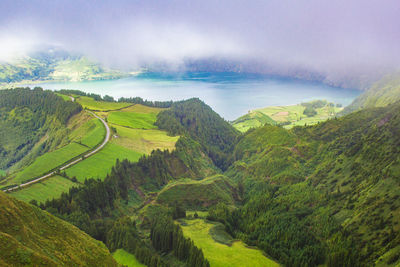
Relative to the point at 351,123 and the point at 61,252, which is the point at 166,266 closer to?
the point at 61,252

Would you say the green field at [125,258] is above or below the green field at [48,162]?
below

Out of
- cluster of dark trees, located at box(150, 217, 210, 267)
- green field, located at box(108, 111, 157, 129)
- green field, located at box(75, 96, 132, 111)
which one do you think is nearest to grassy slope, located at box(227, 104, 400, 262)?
cluster of dark trees, located at box(150, 217, 210, 267)

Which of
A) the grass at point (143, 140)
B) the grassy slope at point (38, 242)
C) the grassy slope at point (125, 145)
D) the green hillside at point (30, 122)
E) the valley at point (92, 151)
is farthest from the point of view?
the green hillside at point (30, 122)

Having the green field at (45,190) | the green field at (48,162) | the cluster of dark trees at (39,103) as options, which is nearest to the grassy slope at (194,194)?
the green field at (45,190)

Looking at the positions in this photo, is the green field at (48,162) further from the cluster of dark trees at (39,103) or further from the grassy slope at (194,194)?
the cluster of dark trees at (39,103)

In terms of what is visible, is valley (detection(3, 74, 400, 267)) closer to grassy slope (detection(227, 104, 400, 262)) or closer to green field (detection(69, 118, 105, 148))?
grassy slope (detection(227, 104, 400, 262))

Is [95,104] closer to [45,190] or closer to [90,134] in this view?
[90,134]

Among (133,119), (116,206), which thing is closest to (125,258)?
(116,206)
